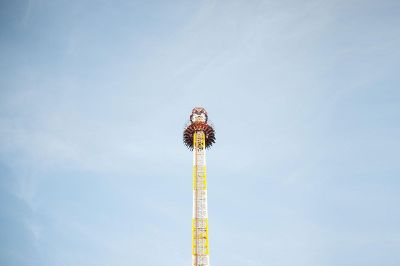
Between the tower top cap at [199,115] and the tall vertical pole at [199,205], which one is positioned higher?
the tower top cap at [199,115]

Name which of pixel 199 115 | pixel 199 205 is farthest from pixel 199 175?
pixel 199 115

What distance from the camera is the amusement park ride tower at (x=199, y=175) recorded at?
3202 inches

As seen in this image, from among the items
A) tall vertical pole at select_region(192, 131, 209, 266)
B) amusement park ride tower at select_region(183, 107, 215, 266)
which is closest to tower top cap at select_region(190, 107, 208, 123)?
amusement park ride tower at select_region(183, 107, 215, 266)

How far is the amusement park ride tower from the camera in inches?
3202

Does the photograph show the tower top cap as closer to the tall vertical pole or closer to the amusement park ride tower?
the amusement park ride tower

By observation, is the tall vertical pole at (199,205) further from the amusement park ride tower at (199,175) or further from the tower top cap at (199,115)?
the tower top cap at (199,115)

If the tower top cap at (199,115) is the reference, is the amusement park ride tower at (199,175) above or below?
below

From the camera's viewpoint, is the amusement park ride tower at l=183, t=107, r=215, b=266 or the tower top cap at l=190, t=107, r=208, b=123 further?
the tower top cap at l=190, t=107, r=208, b=123

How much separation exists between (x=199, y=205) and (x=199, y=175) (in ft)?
23.0

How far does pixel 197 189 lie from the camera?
88.5 meters

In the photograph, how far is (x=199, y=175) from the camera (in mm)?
90500

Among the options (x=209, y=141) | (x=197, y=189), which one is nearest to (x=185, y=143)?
(x=209, y=141)

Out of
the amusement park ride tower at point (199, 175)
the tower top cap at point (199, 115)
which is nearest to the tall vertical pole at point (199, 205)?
the amusement park ride tower at point (199, 175)

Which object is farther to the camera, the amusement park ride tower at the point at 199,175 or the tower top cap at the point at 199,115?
the tower top cap at the point at 199,115
